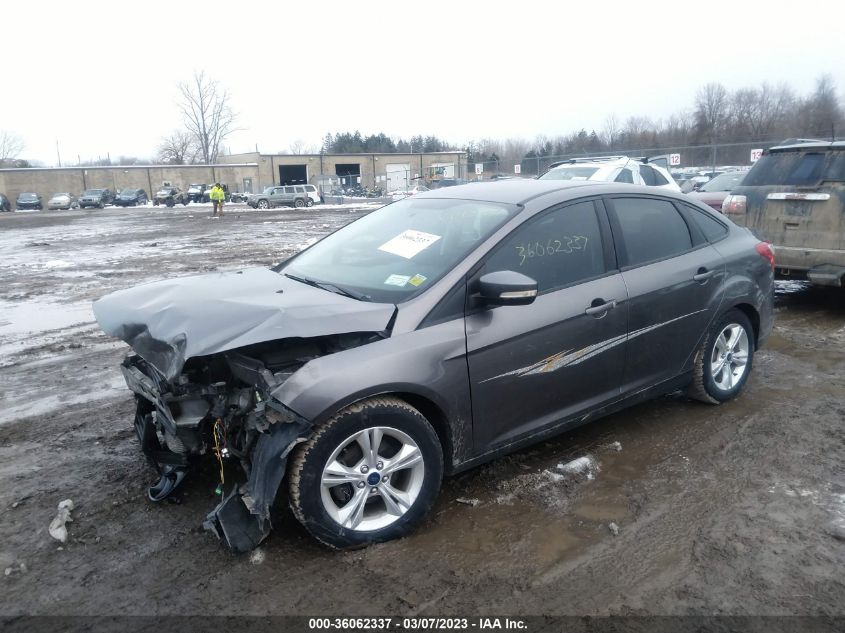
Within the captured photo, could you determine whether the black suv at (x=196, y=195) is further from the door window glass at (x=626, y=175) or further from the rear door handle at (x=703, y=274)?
the rear door handle at (x=703, y=274)

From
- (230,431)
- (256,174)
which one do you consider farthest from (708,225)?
(256,174)

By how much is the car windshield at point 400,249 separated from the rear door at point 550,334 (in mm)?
238

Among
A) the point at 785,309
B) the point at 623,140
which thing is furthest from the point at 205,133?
the point at 785,309

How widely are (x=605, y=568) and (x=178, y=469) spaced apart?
229 centimetres

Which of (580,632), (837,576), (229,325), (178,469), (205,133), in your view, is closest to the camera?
(580,632)

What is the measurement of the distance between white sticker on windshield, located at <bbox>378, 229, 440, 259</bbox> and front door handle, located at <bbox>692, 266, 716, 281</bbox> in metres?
1.86

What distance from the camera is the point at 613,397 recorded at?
13.1ft

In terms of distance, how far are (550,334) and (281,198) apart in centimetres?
4299

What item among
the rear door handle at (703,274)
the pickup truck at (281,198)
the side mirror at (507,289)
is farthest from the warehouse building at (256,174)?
the side mirror at (507,289)

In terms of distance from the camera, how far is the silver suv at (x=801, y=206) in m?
7.00

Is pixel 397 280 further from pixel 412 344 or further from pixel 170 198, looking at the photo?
pixel 170 198

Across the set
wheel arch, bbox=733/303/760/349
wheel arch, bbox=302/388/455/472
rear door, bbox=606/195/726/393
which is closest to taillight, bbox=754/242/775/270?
wheel arch, bbox=733/303/760/349

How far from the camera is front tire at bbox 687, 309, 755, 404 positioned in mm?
4602

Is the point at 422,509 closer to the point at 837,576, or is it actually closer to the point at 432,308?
the point at 432,308
